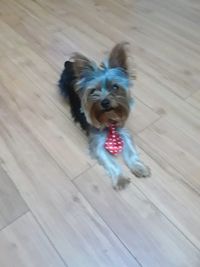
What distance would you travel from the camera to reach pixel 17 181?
5.59ft

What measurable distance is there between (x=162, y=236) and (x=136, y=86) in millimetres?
1017

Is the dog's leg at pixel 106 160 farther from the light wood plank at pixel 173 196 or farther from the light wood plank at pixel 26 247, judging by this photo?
the light wood plank at pixel 26 247

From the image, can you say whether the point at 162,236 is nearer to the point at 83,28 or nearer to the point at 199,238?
the point at 199,238


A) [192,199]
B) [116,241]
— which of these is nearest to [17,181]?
[116,241]

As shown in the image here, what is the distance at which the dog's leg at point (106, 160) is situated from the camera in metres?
1.61

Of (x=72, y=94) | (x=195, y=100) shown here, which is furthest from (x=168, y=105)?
(x=72, y=94)

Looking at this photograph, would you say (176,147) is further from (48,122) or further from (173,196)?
(48,122)

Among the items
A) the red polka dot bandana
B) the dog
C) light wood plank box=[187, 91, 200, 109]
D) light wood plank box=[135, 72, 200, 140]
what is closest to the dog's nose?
the dog

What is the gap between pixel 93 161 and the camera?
5.74 feet

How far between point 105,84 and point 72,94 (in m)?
0.44

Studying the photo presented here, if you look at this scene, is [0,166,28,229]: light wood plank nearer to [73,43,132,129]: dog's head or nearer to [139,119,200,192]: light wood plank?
[73,43,132,129]: dog's head

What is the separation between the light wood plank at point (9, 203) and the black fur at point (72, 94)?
1.60 ft

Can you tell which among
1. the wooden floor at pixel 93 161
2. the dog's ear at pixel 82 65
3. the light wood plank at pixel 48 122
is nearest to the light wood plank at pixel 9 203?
the wooden floor at pixel 93 161

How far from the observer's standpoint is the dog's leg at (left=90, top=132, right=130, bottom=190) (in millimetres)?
1607
